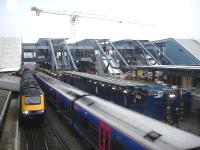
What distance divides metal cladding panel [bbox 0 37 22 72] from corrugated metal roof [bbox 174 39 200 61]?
53946 mm

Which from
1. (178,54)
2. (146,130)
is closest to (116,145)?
(146,130)

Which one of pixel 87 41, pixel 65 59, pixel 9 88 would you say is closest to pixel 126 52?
pixel 87 41

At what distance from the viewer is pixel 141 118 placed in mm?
12812

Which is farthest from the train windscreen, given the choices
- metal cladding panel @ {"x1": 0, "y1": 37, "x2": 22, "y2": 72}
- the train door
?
metal cladding panel @ {"x1": 0, "y1": 37, "x2": 22, "y2": 72}

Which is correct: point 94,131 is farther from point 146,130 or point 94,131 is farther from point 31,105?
point 31,105

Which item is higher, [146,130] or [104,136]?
[146,130]

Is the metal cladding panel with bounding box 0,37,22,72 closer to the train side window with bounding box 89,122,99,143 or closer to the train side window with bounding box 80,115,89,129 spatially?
the train side window with bounding box 80,115,89,129

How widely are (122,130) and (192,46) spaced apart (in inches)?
3507

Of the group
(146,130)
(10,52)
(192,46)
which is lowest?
(146,130)

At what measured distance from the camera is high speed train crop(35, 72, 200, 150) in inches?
374

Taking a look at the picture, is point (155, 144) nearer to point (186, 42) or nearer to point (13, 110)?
point (13, 110)

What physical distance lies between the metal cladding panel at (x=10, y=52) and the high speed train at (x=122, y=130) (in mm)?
53073

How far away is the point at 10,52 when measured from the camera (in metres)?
84.9

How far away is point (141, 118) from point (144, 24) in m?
182
